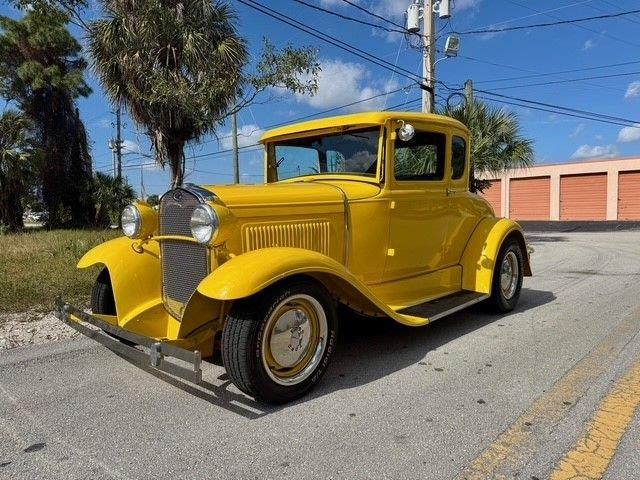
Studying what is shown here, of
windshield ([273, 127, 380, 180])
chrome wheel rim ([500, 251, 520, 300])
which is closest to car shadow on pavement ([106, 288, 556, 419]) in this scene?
chrome wheel rim ([500, 251, 520, 300])

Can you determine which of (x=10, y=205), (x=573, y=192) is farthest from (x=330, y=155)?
(x=573, y=192)

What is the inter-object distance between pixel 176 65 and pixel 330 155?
286 inches

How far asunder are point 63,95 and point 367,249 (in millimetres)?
18913

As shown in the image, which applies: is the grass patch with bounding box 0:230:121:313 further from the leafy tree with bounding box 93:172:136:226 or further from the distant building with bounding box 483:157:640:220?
the distant building with bounding box 483:157:640:220

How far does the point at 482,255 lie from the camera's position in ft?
16.8

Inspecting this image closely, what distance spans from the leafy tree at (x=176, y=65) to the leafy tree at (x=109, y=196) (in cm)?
824

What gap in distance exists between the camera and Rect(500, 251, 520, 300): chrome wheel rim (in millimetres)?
5527

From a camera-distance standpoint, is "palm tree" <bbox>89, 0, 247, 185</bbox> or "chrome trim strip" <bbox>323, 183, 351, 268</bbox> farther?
"palm tree" <bbox>89, 0, 247, 185</bbox>

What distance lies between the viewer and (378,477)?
7.73ft

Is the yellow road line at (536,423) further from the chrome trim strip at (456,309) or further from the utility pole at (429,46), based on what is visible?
the utility pole at (429,46)

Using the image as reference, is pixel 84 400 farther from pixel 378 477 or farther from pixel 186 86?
pixel 186 86

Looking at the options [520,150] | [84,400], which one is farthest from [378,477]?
[520,150]

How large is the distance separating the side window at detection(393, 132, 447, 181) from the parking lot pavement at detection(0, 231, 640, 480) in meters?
1.47

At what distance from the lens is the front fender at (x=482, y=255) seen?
5.04 meters
